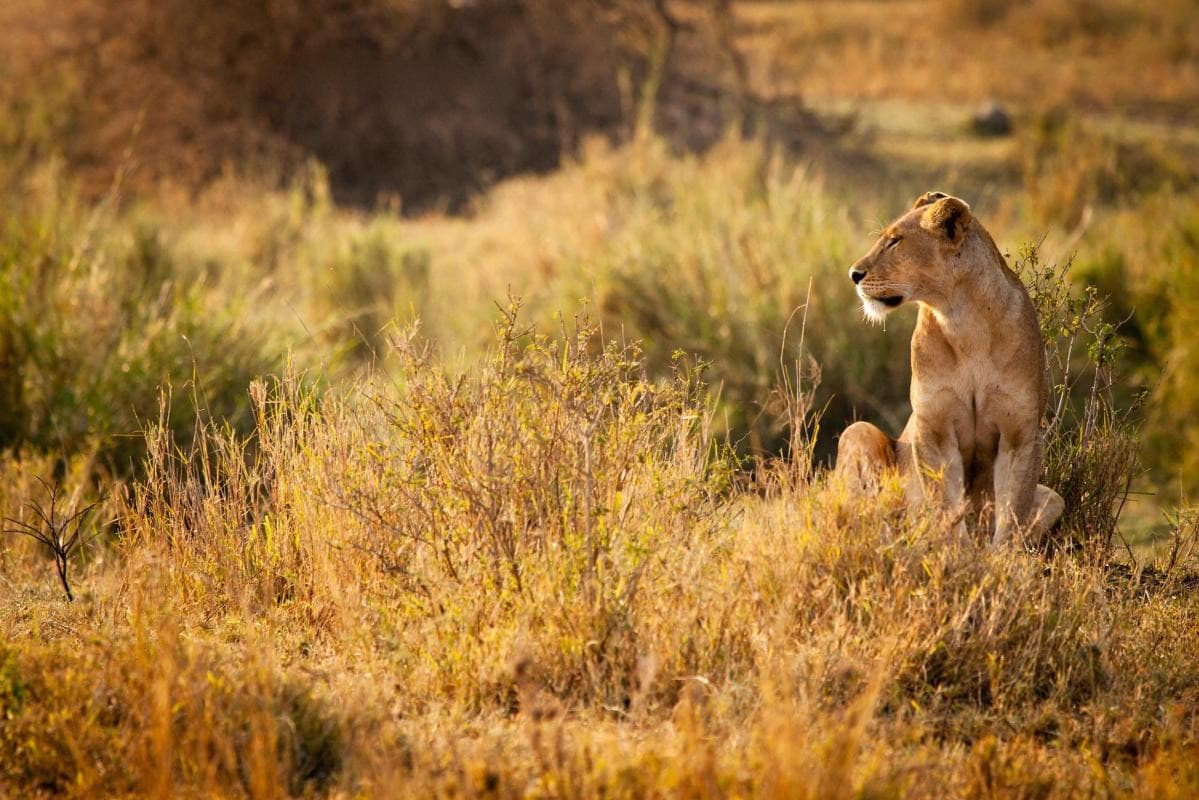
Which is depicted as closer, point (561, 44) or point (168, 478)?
point (168, 478)

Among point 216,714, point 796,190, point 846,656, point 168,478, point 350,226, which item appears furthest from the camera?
point 350,226

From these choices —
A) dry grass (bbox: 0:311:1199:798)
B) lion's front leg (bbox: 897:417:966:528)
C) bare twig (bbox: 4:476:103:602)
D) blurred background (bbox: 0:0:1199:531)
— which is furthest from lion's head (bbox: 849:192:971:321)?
bare twig (bbox: 4:476:103:602)

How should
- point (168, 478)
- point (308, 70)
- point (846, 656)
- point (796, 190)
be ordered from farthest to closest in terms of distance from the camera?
point (308, 70) → point (796, 190) → point (168, 478) → point (846, 656)

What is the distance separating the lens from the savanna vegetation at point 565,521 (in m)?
4.18

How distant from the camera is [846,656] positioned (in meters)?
4.59

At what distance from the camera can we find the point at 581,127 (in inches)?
740

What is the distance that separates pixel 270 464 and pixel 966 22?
27007 mm

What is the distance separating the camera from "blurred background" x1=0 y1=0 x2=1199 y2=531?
8.40m

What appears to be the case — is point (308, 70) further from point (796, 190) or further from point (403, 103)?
point (796, 190)

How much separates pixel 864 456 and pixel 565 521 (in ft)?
4.58

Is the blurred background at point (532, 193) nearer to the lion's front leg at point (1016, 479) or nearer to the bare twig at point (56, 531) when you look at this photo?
the bare twig at point (56, 531)

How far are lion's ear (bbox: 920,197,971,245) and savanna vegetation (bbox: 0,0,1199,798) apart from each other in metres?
0.85

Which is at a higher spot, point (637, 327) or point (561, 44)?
point (561, 44)

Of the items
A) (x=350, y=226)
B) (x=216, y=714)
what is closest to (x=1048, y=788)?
(x=216, y=714)
